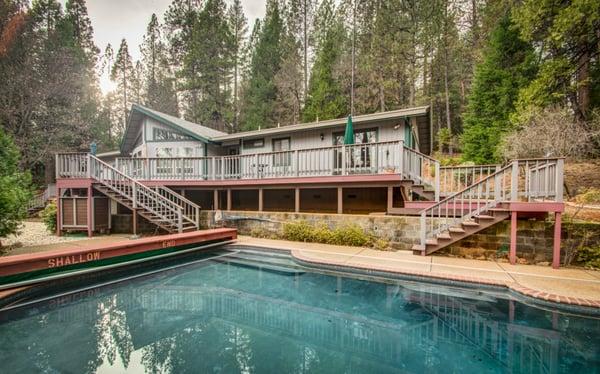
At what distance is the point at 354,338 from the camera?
418 centimetres

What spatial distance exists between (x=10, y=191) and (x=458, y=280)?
11542 mm

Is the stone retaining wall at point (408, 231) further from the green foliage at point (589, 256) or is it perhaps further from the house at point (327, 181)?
the green foliage at point (589, 256)

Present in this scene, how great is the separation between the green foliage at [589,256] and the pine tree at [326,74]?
1965 cm

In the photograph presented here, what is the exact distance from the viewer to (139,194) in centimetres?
1114

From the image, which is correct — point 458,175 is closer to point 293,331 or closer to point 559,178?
point 559,178

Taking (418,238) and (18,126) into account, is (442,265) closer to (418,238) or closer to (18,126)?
(418,238)

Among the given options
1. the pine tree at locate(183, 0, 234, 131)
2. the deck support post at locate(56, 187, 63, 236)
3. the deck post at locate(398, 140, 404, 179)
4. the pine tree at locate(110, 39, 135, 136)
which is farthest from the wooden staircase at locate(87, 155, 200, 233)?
the pine tree at locate(110, 39, 135, 136)

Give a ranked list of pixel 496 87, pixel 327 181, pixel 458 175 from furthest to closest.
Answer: pixel 496 87
pixel 327 181
pixel 458 175

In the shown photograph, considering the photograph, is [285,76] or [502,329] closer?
[502,329]

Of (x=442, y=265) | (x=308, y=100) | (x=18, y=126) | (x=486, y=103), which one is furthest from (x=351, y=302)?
(x=18, y=126)

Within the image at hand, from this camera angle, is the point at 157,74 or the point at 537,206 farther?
the point at 157,74

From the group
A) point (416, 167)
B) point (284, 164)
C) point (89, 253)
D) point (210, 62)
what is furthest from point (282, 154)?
point (210, 62)

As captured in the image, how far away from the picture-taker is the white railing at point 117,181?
35.9 feet

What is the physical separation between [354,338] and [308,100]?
81.5ft
